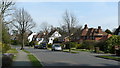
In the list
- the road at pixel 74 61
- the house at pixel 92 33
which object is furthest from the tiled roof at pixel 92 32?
the road at pixel 74 61

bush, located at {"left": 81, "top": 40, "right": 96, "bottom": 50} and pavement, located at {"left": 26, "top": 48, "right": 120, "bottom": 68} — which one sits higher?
bush, located at {"left": 81, "top": 40, "right": 96, "bottom": 50}

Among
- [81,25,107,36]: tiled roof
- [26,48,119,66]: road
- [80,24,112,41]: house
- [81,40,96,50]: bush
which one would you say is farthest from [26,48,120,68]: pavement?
[81,25,107,36]: tiled roof

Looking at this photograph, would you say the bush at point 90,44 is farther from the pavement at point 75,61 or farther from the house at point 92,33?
the house at point 92,33

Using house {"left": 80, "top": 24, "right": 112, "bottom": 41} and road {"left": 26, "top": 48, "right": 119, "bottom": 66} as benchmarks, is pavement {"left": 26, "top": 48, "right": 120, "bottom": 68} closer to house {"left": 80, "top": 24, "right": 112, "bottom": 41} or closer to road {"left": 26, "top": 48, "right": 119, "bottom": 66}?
road {"left": 26, "top": 48, "right": 119, "bottom": 66}

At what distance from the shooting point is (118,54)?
1156 inches

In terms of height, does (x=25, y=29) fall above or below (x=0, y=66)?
above

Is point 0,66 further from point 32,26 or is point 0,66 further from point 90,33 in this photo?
point 90,33

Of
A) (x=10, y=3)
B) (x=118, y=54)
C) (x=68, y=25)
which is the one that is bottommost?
(x=118, y=54)

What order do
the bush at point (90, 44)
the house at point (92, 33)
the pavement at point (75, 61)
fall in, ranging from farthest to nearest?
the house at point (92, 33), the bush at point (90, 44), the pavement at point (75, 61)

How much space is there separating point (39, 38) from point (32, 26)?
248 ft

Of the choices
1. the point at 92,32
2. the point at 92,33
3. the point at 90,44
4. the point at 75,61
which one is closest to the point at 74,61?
the point at 75,61

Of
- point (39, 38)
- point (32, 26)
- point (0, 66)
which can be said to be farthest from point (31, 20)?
point (39, 38)

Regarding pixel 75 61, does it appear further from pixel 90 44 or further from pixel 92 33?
pixel 92 33

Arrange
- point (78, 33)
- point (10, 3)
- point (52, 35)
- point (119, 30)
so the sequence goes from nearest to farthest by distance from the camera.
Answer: point (10, 3)
point (119, 30)
point (78, 33)
point (52, 35)
